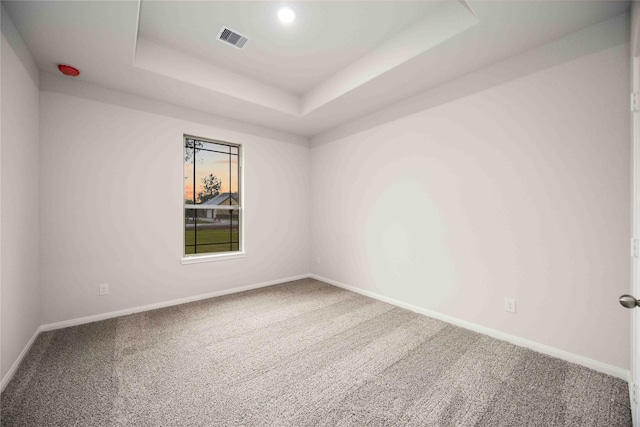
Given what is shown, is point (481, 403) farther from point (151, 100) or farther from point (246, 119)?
point (151, 100)

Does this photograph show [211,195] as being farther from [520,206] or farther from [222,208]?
[520,206]

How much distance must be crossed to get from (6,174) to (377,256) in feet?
11.7

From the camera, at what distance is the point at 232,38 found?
2.55 metres

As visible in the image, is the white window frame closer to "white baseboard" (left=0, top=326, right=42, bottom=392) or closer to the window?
the window

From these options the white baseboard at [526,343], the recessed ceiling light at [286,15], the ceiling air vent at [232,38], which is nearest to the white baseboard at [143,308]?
the white baseboard at [526,343]

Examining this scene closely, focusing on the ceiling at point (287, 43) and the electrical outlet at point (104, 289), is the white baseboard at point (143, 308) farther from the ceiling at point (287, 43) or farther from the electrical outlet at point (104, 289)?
the ceiling at point (287, 43)

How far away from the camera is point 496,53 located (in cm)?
236

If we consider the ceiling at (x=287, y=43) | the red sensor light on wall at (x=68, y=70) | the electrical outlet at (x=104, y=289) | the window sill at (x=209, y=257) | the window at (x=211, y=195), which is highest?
the ceiling at (x=287, y=43)

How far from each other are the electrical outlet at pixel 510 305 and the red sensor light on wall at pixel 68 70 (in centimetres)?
459

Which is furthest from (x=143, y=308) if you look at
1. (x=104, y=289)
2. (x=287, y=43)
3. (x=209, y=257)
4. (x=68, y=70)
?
(x=287, y=43)

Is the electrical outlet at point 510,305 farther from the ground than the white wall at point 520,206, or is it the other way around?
the white wall at point 520,206

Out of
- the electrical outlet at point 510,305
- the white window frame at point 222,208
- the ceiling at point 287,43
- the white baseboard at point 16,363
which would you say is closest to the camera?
the white baseboard at point 16,363

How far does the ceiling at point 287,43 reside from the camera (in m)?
1.94

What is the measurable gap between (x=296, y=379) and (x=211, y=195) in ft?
9.63
